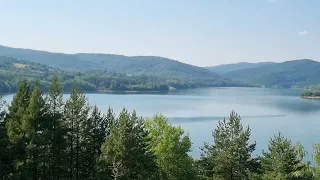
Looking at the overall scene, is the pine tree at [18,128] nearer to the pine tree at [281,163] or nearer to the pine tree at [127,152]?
the pine tree at [127,152]

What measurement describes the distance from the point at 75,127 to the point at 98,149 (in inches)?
96.1

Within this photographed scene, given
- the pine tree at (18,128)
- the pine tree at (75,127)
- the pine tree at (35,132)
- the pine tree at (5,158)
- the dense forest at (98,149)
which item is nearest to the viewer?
the pine tree at (18,128)

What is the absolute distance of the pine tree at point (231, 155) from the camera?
95.4 ft

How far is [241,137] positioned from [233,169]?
2.39 meters

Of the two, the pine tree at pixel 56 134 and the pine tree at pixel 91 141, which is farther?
the pine tree at pixel 91 141

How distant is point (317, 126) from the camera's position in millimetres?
106875

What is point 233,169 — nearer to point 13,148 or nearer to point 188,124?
point 13,148

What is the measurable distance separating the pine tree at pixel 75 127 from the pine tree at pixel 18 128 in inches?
138

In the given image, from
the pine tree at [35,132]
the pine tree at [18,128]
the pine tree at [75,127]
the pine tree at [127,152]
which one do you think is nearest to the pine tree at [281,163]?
the pine tree at [127,152]

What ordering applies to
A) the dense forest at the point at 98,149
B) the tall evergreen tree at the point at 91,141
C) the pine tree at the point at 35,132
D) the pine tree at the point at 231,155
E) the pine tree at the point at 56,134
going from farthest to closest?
the tall evergreen tree at the point at 91,141
the pine tree at the point at 231,155
the pine tree at the point at 56,134
the dense forest at the point at 98,149
the pine tree at the point at 35,132

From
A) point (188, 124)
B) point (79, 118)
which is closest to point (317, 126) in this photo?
point (188, 124)

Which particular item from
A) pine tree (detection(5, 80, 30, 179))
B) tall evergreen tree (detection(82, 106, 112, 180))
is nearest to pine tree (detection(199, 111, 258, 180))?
tall evergreen tree (detection(82, 106, 112, 180))

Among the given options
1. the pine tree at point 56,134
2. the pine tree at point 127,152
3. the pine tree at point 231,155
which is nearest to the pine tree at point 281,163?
the pine tree at point 231,155

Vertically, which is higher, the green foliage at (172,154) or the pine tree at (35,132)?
the pine tree at (35,132)
